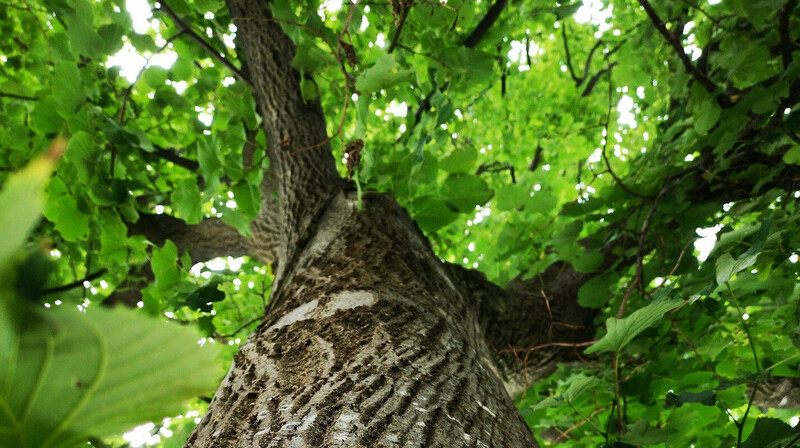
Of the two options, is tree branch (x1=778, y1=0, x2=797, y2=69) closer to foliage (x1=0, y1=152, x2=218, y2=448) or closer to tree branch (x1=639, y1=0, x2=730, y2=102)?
tree branch (x1=639, y1=0, x2=730, y2=102)

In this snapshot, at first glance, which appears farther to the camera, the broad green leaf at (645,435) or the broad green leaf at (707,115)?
the broad green leaf at (707,115)

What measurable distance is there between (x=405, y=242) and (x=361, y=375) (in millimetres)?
835

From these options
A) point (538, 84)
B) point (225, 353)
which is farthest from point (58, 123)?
point (538, 84)

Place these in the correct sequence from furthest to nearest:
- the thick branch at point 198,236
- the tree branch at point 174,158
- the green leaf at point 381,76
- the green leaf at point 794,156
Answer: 1. the thick branch at point 198,236
2. the tree branch at point 174,158
3. the green leaf at point 794,156
4. the green leaf at point 381,76

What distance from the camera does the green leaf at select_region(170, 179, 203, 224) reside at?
1895mm

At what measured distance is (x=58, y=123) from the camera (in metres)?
2.02

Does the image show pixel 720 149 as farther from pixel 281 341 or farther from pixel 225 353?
pixel 225 353

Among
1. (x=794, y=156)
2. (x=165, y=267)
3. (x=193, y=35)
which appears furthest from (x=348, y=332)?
(x=193, y=35)

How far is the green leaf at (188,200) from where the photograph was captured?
6.22ft

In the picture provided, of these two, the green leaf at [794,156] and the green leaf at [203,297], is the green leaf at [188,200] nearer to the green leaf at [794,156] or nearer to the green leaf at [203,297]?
the green leaf at [203,297]

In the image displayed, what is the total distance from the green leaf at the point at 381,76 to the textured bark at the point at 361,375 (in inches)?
20.5

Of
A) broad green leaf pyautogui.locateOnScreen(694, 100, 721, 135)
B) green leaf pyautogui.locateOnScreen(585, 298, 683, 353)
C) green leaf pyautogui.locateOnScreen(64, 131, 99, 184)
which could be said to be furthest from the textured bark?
broad green leaf pyautogui.locateOnScreen(694, 100, 721, 135)

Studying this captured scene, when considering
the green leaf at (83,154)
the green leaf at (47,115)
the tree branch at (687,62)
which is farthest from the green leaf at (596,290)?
the green leaf at (47,115)

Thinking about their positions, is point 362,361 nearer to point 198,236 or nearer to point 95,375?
point 95,375
